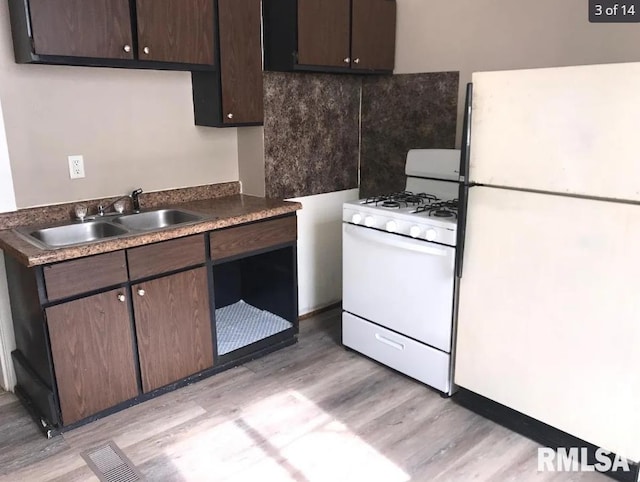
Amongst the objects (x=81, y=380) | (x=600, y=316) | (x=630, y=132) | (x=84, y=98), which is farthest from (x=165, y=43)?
(x=600, y=316)

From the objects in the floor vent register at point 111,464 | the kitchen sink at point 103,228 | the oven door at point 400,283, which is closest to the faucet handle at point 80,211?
the kitchen sink at point 103,228

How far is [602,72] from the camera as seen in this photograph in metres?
1.79

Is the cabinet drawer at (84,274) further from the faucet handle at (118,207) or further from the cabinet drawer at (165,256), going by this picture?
the faucet handle at (118,207)

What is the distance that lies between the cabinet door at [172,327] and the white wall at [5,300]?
2.42ft

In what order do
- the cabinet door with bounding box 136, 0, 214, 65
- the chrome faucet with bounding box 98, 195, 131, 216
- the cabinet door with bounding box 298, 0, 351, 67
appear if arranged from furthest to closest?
the cabinet door with bounding box 298, 0, 351, 67 < the chrome faucet with bounding box 98, 195, 131, 216 < the cabinet door with bounding box 136, 0, 214, 65

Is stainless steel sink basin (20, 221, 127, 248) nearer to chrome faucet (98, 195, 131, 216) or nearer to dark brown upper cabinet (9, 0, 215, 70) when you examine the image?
chrome faucet (98, 195, 131, 216)

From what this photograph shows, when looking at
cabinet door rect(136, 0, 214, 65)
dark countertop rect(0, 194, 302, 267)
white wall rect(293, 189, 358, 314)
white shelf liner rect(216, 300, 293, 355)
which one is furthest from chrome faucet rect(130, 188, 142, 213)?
white wall rect(293, 189, 358, 314)

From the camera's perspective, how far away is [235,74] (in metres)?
2.81

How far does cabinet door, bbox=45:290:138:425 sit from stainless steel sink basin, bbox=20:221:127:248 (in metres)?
0.35

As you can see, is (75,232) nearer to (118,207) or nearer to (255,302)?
(118,207)

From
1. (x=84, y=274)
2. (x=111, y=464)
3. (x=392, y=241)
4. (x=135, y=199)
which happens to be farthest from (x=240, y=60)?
(x=111, y=464)

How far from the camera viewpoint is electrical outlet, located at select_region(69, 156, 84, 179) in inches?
104

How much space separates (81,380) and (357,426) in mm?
1270

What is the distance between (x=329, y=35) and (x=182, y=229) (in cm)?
146
